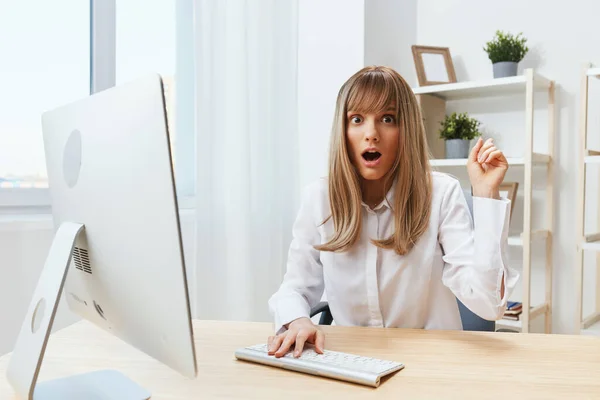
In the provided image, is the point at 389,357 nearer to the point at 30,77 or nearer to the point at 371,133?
the point at 371,133

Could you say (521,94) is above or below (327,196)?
above

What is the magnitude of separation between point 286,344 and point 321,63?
179cm

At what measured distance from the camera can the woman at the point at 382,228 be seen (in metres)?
1.26

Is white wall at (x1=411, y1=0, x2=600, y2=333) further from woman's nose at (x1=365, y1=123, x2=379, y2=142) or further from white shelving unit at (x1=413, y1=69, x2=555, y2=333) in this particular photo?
woman's nose at (x1=365, y1=123, x2=379, y2=142)

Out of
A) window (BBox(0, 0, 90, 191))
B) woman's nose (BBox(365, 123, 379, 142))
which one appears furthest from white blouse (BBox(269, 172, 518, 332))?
window (BBox(0, 0, 90, 191))

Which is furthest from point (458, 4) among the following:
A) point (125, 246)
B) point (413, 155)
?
point (125, 246)

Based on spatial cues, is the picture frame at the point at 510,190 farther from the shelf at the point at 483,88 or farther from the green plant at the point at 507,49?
the green plant at the point at 507,49

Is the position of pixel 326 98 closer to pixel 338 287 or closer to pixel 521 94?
pixel 521 94

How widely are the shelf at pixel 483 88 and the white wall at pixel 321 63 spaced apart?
348 mm

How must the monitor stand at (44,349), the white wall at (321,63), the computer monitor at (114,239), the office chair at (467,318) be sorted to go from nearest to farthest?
the computer monitor at (114,239)
the monitor stand at (44,349)
the office chair at (467,318)
the white wall at (321,63)

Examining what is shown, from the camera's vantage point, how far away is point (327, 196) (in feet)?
4.56

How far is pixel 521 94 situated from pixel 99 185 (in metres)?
2.22

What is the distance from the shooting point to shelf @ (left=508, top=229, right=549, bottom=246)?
2250 millimetres

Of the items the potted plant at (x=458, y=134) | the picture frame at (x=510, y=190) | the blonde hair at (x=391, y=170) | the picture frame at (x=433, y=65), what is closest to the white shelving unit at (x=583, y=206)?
the picture frame at (x=510, y=190)
